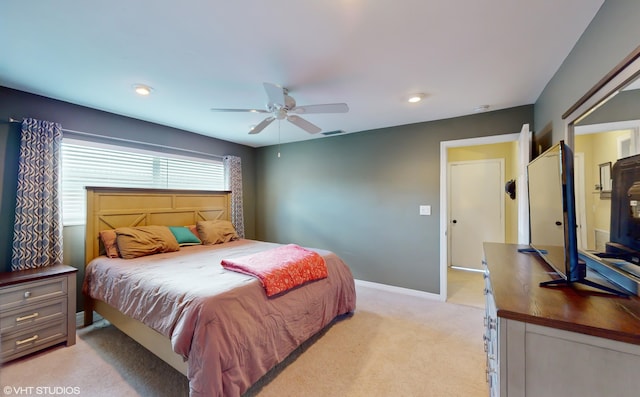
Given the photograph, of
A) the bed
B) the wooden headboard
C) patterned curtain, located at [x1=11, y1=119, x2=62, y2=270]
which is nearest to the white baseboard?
the bed

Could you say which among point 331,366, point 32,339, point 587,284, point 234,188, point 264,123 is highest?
point 264,123

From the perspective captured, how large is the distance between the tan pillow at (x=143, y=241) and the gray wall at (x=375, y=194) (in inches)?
85.5

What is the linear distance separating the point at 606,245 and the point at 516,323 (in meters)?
0.83

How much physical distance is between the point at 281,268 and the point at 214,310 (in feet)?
2.14

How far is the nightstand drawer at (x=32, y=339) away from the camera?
6.79 ft

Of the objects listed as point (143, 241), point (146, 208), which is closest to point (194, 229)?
point (146, 208)

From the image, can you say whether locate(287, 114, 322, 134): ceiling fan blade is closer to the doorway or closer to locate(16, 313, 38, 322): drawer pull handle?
the doorway

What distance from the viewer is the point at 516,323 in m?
0.89

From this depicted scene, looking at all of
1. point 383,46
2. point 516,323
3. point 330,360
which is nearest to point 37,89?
point 383,46

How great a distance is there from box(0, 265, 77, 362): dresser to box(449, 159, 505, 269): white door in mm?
5576

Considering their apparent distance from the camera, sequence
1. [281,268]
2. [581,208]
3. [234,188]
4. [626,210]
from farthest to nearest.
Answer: [234,188] → [281,268] → [581,208] → [626,210]

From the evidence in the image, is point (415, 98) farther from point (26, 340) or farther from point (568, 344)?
point (26, 340)

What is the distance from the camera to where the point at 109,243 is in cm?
280

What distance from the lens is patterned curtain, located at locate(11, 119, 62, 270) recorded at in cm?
241
